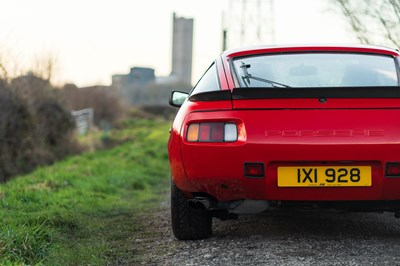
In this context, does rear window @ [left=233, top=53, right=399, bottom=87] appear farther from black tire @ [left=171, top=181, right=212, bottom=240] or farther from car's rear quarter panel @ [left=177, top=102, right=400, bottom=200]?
black tire @ [left=171, top=181, right=212, bottom=240]

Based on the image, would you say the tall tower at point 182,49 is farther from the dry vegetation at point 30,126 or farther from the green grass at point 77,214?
the green grass at point 77,214

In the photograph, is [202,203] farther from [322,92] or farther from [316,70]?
[316,70]

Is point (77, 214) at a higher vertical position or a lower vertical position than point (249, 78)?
lower

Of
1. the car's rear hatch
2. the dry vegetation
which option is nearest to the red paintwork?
the car's rear hatch

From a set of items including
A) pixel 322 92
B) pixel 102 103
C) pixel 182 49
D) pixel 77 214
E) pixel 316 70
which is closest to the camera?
pixel 322 92

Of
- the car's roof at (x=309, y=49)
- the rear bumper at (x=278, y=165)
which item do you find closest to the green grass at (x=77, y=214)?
the rear bumper at (x=278, y=165)

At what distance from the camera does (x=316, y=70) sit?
169 inches

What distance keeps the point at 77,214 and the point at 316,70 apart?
309cm

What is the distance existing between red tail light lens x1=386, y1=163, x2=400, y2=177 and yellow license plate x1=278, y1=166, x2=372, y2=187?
0.12 meters

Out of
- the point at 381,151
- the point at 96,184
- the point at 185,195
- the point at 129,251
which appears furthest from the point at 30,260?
the point at 96,184

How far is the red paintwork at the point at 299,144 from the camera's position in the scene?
11.9 ft

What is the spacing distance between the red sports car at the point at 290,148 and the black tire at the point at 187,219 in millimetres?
243

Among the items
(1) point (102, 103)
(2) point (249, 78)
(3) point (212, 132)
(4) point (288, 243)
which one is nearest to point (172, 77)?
(1) point (102, 103)

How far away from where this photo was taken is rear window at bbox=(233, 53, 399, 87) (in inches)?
164
